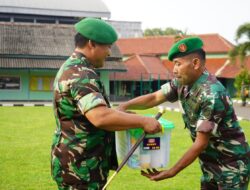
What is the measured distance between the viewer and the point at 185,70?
3.63 m

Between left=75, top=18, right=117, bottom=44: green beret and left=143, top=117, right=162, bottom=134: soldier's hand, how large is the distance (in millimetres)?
610

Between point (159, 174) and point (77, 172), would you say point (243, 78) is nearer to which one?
point (159, 174)

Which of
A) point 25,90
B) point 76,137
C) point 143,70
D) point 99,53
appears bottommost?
point 25,90

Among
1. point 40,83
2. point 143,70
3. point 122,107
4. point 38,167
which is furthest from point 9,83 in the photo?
point 122,107

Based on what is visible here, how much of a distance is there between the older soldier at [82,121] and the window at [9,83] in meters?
32.7

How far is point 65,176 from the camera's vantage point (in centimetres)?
345

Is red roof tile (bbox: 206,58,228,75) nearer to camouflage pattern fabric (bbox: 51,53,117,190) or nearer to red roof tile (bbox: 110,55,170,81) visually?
red roof tile (bbox: 110,55,170,81)

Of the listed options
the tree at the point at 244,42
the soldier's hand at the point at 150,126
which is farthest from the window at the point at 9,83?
the soldier's hand at the point at 150,126

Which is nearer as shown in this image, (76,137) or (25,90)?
(76,137)

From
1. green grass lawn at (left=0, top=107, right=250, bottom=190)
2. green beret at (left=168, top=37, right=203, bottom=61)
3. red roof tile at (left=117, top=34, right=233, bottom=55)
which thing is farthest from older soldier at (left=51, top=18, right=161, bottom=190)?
red roof tile at (left=117, top=34, right=233, bottom=55)

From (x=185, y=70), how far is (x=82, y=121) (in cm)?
88

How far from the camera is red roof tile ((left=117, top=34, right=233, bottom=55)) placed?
4891 cm

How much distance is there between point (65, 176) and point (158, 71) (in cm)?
4113

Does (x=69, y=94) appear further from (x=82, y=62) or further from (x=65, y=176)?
(x=65, y=176)
